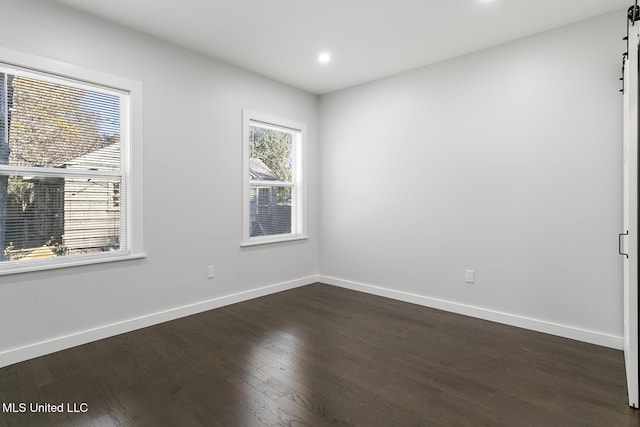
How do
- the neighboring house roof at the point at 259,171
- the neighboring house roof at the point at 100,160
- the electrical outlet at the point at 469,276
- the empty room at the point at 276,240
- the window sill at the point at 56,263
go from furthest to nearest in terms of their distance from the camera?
the neighboring house roof at the point at 259,171
the electrical outlet at the point at 469,276
the neighboring house roof at the point at 100,160
the window sill at the point at 56,263
the empty room at the point at 276,240

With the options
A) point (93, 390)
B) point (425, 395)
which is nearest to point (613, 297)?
point (425, 395)

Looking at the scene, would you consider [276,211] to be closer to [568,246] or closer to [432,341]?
[432,341]

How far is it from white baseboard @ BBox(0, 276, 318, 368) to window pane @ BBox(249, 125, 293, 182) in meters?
1.45

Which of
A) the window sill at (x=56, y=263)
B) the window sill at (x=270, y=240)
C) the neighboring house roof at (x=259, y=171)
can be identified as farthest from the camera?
the neighboring house roof at (x=259, y=171)

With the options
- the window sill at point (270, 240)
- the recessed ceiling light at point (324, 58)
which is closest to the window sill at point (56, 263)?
the window sill at point (270, 240)

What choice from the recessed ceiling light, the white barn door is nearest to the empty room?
the white barn door

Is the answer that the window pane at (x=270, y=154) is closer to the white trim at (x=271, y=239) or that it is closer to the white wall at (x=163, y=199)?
the white wall at (x=163, y=199)

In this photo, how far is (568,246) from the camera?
301 cm

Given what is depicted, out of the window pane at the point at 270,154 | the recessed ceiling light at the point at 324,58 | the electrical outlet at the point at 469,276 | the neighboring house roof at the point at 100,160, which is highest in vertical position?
the recessed ceiling light at the point at 324,58

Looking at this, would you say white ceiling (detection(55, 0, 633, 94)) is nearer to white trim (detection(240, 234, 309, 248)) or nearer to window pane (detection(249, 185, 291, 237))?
window pane (detection(249, 185, 291, 237))

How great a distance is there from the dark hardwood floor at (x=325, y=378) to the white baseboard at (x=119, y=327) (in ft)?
0.27

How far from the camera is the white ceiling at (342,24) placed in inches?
107

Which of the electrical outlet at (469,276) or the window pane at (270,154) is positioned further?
the window pane at (270,154)

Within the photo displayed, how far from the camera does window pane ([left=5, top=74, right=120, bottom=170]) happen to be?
8.37ft
